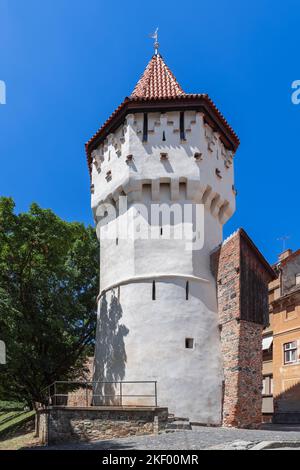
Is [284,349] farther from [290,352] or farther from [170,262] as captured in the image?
[170,262]

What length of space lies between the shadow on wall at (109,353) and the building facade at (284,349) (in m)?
12.3

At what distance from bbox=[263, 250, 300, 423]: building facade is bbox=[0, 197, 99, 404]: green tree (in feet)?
37.8

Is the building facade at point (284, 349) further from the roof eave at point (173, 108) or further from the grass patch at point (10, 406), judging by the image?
the grass patch at point (10, 406)

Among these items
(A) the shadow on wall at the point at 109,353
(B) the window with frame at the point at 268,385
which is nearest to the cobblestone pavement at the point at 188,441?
(A) the shadow on wall at the point at 109,353

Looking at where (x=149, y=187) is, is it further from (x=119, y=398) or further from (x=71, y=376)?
(x=71, y=376)

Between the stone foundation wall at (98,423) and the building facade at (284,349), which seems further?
the building facade at (284,349)

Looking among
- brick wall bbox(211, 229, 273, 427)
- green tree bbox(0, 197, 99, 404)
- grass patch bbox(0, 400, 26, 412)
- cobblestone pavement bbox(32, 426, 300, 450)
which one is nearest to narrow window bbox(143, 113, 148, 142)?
green tree bbox(0, 197, 99, 404)

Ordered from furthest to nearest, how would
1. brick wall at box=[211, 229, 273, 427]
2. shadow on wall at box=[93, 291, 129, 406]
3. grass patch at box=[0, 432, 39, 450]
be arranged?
shadow on wall at box=[93, 291, 129, 406] → brick wall at box=[211, 229, 273, 427] → grass patch at box=[0, 432, 39, 450]

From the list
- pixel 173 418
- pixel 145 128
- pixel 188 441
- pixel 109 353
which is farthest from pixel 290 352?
pixel 188 441

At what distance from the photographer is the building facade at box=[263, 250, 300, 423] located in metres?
28.9

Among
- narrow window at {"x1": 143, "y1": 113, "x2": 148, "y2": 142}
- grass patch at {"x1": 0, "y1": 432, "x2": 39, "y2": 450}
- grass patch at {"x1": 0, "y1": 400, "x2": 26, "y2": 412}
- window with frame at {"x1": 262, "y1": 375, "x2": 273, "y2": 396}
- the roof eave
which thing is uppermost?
the roof eave

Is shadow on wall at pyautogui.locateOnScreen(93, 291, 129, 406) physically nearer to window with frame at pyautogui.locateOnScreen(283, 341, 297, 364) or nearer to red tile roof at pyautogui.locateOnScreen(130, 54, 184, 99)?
red tile roof at pyautogui.locateOnScreen(130, 54, 184, 99)

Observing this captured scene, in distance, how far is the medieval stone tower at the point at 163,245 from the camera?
61.1 feet
